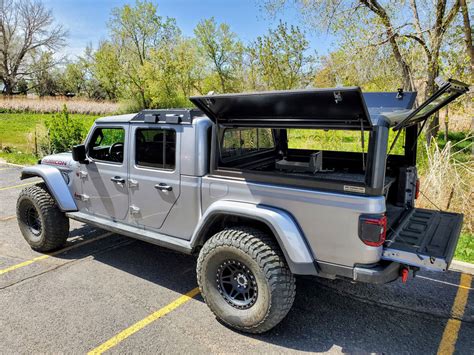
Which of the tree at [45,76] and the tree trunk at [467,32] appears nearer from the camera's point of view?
the tree trunk at [467,32]

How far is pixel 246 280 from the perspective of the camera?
10.3 feet

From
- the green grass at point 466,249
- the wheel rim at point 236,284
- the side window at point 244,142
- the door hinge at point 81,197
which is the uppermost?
the side window at point 244,142

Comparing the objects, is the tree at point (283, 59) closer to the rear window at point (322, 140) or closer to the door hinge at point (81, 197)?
the rear window at point (322, 140)

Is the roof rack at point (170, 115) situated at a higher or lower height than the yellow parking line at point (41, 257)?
higher

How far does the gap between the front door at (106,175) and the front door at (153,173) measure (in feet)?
0.52

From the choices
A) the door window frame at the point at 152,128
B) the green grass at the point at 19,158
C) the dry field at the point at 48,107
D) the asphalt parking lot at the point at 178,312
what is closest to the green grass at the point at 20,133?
the green grass at the point at 19,158

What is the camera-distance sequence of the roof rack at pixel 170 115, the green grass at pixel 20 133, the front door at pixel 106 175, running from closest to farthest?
1. the roof rack at pixel 170 115
2. the front door at pixel 106 175
3. the green grass at pixel 20 133

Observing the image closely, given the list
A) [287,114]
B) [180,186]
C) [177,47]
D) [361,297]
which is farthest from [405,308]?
[177,47]

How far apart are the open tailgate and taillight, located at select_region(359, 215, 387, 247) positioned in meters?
0.22

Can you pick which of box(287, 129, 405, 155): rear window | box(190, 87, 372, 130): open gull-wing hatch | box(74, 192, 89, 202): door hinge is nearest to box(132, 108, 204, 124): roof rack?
box(190, 87, 372, 130): open gull-wing hatch

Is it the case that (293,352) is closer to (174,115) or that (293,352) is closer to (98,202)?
(174,115)

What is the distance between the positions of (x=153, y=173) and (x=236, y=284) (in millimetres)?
1393

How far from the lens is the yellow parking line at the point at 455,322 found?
117 inches

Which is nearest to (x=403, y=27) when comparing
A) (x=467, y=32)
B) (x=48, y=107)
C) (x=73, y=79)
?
(x=467, y=32)
